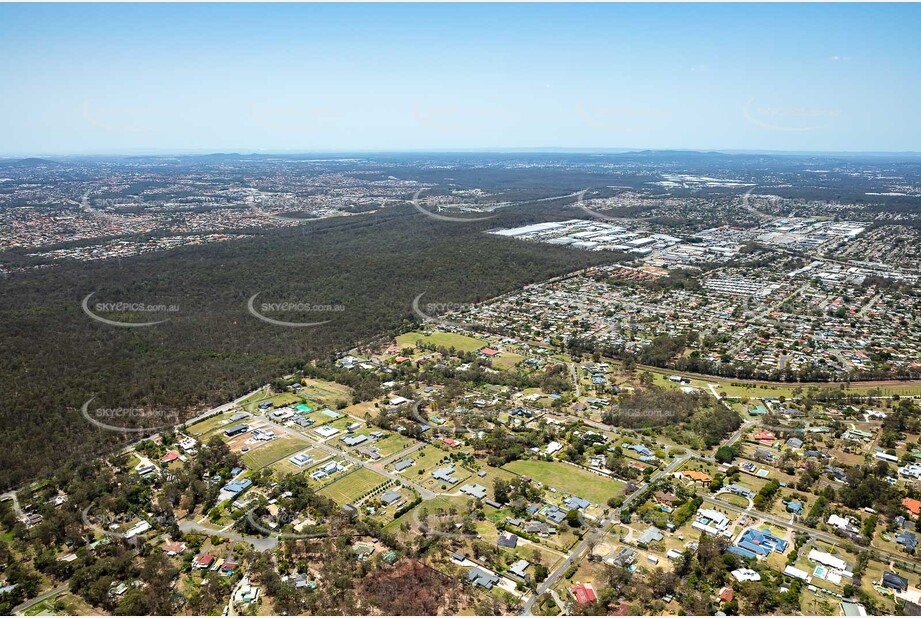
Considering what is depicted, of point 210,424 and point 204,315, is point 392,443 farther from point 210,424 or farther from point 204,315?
point 204,315

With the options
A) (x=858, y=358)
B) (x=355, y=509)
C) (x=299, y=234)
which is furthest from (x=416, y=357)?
(x=299, y=234)

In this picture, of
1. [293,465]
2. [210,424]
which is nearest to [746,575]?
[293,465]

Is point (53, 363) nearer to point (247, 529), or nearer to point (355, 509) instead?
point (247, 529)

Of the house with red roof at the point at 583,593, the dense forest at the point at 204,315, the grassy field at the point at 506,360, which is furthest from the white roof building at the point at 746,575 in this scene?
the dense forest at the point at 204,315

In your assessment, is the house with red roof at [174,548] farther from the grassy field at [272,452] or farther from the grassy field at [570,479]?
the grassy field at [570,479]

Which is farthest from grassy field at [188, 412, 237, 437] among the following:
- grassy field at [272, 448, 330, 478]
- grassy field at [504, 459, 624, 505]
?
grassy field at [504, 459, 624, 505]
